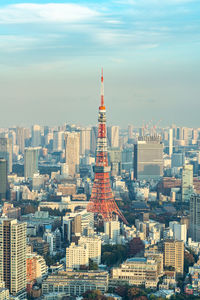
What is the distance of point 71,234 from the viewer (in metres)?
22.7

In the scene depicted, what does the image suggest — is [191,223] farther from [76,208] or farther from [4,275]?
[4,275]

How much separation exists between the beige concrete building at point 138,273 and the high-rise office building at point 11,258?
2.48 m

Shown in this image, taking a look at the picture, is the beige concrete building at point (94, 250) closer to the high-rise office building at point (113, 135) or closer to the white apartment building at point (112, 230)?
the white apartment building at point (112, 230)

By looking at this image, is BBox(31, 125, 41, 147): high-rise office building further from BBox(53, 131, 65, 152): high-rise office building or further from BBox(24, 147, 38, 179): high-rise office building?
BBox(24, 147, 38, 179): high-rise office building

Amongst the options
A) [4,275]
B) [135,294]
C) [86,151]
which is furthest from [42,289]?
[86,151]

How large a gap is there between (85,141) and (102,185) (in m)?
28.6

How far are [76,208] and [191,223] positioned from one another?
6645 millimetres

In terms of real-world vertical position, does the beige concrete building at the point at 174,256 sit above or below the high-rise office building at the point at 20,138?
below

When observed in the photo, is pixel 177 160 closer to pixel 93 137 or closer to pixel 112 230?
pixel 93 137

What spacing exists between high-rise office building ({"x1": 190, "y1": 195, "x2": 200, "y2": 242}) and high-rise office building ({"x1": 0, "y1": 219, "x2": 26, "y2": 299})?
851cm

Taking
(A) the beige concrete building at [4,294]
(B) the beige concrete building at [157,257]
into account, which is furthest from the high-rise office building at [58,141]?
(A) the beige concrete building at [4,294]

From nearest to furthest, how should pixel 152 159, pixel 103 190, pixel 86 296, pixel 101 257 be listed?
pixel 86 296 < pixel 101 257 < pixel 103 190 < pixel 152 159

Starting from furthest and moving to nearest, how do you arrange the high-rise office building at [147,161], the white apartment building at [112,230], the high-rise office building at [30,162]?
1. the high-rise office building at [30,162]
2. the high-rise office building at [147,161]
3. the white apartment building at [112,230]

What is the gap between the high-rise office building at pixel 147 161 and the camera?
4250 cm
